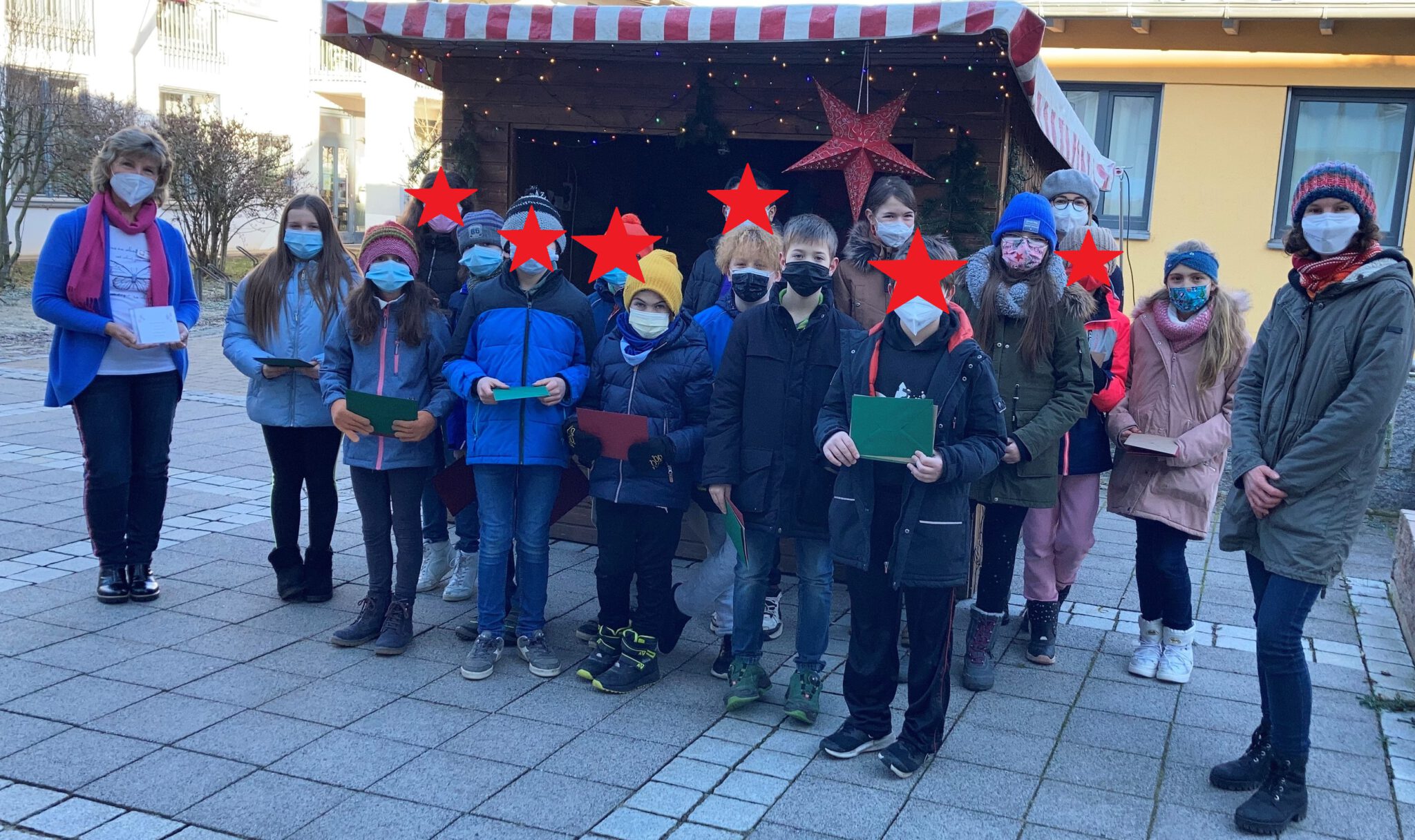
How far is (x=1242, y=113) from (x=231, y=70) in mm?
24761

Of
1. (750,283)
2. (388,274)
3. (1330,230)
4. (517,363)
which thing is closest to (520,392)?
(517,363)

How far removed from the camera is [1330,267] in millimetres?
3762

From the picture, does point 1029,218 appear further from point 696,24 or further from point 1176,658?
point 696,24

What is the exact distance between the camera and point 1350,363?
369 centimetres

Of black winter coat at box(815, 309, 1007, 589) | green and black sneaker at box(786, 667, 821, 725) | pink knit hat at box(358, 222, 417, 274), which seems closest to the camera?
black winter coat at box(815, 309, 1007, 589)

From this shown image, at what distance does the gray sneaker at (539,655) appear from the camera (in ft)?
16.2

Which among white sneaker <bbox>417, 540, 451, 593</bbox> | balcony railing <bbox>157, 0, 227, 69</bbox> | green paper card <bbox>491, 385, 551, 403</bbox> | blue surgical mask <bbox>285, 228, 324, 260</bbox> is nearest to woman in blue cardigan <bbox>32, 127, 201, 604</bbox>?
blue surgical mask <bbox>285, 228, 324, 260</bbox>

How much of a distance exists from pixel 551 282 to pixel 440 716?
1831 mm

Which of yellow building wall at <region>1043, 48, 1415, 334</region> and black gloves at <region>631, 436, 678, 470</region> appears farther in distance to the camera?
yellow building wall at <region>1043, 48, 1415, 334</region>

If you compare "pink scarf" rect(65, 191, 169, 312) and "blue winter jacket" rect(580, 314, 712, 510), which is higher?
"pink scarf" rect(65, 191, 169, 312)

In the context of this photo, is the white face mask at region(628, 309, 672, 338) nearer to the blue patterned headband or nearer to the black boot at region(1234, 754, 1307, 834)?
the blue patterned headband

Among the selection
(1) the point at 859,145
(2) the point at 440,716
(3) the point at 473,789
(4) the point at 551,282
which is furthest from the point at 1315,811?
(1) the point at 859,145

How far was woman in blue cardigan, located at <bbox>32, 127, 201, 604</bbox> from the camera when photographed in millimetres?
5320

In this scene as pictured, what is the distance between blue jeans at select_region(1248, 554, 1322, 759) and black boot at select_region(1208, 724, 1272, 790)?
0.24 meters
